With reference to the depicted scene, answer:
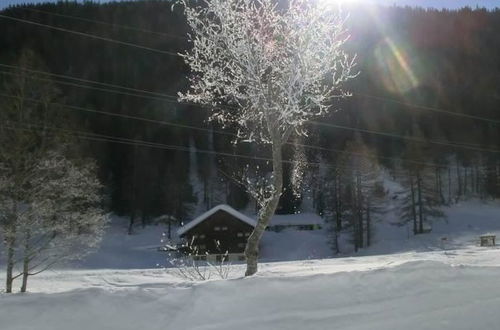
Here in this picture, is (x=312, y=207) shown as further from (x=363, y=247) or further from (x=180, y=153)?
(x=180, y=153)

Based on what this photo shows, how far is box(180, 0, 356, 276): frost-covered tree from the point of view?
11.3 m

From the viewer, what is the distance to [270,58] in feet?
37.5

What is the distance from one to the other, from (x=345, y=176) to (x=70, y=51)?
214ft

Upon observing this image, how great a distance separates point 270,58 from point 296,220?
57.6 metres

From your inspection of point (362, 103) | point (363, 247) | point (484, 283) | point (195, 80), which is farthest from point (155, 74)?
point (484, 283)

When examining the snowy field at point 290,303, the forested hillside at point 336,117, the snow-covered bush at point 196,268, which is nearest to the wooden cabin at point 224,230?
the forested hillside at point 336,117

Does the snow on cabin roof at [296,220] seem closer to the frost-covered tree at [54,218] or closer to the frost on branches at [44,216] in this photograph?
the frost-covered tree at [54,218]

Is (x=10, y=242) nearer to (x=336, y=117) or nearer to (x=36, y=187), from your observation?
(x=36, y=187)

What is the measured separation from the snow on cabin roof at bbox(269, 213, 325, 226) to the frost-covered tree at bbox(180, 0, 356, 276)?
181 feet

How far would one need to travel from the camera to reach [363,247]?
188 ft

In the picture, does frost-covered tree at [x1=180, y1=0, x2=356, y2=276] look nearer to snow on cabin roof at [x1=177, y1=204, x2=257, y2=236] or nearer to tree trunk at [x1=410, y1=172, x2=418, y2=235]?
snow on cabin roof at [x1=177, y1=204, x2=257, y2=236]

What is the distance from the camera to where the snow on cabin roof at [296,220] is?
221ft

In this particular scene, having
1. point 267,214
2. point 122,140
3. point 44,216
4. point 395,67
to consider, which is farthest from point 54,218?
point 395,67

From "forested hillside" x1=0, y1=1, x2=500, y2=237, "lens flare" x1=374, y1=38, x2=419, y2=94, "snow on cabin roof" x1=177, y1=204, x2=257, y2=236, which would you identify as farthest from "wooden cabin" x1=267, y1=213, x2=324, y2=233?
"lens flare" x1=374, y1=38, x2=419, y2=94
